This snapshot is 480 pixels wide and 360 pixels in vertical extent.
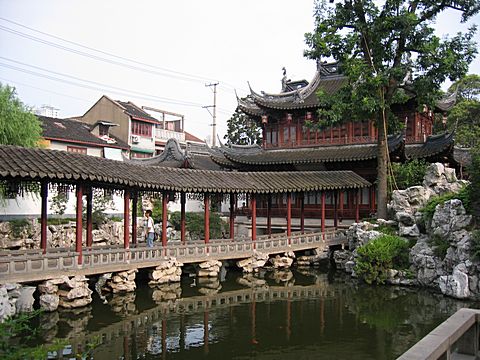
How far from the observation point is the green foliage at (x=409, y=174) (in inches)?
859

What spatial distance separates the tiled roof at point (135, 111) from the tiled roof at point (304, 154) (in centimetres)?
1324

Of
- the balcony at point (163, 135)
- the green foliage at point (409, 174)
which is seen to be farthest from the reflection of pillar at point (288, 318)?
the balcony at point (163, 135)

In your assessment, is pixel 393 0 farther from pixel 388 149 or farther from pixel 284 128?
pixel 284 128

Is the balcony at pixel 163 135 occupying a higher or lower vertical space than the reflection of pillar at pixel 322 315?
higher

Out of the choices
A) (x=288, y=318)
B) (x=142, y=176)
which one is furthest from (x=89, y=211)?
(x=288, y=318)

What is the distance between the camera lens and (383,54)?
2033 cm

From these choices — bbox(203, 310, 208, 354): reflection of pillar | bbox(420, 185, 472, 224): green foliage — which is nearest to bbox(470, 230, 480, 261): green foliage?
bbox(420, 185, 472, 224): green foliage

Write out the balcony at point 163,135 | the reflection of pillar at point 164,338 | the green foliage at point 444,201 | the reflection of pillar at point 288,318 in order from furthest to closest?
the balcony at point 163,135, the green foliage at point 444,201, the reflection of pillar at point 288,318, the reflection of pillar at point 164,338

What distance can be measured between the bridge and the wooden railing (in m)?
10.1

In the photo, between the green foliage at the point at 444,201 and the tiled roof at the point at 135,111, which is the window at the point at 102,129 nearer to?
the tiled roof at the point at 135,111

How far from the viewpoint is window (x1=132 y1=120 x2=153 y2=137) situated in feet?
129

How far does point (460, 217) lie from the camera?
1584 centimetres

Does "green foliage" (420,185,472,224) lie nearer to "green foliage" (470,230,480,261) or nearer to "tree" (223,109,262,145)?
"green foliage" (470,230,480,261)

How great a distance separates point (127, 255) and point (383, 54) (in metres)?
13.5
